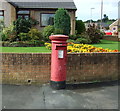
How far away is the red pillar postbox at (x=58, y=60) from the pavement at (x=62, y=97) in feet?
0.87

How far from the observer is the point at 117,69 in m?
6.99

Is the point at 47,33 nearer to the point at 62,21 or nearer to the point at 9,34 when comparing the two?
the point at 62,21

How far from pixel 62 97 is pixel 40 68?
1463mm

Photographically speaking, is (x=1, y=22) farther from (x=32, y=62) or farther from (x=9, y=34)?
(x=32, y=62)

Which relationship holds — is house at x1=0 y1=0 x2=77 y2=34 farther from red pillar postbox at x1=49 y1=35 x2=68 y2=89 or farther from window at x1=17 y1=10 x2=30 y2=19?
red pillar postbox at x1=49 y1=35 x2=68 y2=89

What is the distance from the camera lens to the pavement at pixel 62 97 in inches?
180

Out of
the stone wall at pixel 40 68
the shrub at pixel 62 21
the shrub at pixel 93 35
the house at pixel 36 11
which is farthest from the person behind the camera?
the house at pixel 36 11

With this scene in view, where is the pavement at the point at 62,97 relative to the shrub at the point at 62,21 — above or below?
below

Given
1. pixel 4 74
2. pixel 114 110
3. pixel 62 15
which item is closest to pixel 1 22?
pixel 62 15

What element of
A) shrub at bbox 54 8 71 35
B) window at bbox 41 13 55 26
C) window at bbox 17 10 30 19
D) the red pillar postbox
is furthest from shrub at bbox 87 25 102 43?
the red pillar postbox

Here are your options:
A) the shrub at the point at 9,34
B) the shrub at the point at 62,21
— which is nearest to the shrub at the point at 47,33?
the shrub at the point at 62,21

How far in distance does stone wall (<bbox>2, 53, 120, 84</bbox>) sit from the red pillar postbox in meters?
0.54

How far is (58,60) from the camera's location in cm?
561

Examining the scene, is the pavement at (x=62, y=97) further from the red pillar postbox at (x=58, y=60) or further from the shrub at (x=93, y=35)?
the shrub at (x=93, y=35)
